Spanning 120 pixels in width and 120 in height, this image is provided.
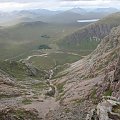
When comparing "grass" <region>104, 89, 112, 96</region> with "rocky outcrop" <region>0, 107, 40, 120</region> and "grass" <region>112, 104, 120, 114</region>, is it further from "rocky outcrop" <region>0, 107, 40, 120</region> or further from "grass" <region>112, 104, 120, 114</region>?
"grass" <region>112, 104, 120, 114</region>

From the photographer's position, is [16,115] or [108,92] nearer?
[16,115]

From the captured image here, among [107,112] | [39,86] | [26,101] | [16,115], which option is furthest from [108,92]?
[39,86]

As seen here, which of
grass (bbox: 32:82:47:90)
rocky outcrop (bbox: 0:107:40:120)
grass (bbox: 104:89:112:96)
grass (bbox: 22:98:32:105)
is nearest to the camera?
rocky outcrop (bbox: 0:107:40:120)

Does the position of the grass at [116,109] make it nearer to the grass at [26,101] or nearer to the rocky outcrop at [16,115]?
the rocky outcrop at [16,115]

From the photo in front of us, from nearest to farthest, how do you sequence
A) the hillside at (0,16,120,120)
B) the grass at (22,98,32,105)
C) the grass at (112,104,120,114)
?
the grass at (112,104,120,114), the hillside at (0,16,120,120), the grass at (22,98,32,105)

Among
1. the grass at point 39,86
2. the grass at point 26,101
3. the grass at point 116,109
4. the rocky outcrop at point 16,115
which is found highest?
the grass at point 116,109

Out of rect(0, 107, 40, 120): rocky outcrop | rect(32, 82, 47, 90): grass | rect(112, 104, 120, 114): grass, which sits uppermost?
rect(112, 104, 120, 114): grass

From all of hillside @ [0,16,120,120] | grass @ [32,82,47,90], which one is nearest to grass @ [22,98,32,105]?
hillside @ [0,16,120,120]

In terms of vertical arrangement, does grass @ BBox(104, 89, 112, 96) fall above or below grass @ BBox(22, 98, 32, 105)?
above

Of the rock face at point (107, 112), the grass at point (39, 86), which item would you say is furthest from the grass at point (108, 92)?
the grass at point (39, 86)

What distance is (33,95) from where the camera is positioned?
15038cm

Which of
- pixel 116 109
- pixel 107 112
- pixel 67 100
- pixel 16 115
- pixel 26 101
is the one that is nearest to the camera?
pixel 107 112

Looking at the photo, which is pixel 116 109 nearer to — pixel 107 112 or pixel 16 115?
pixel 107 112

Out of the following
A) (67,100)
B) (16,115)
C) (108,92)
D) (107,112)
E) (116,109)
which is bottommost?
(67,100)
